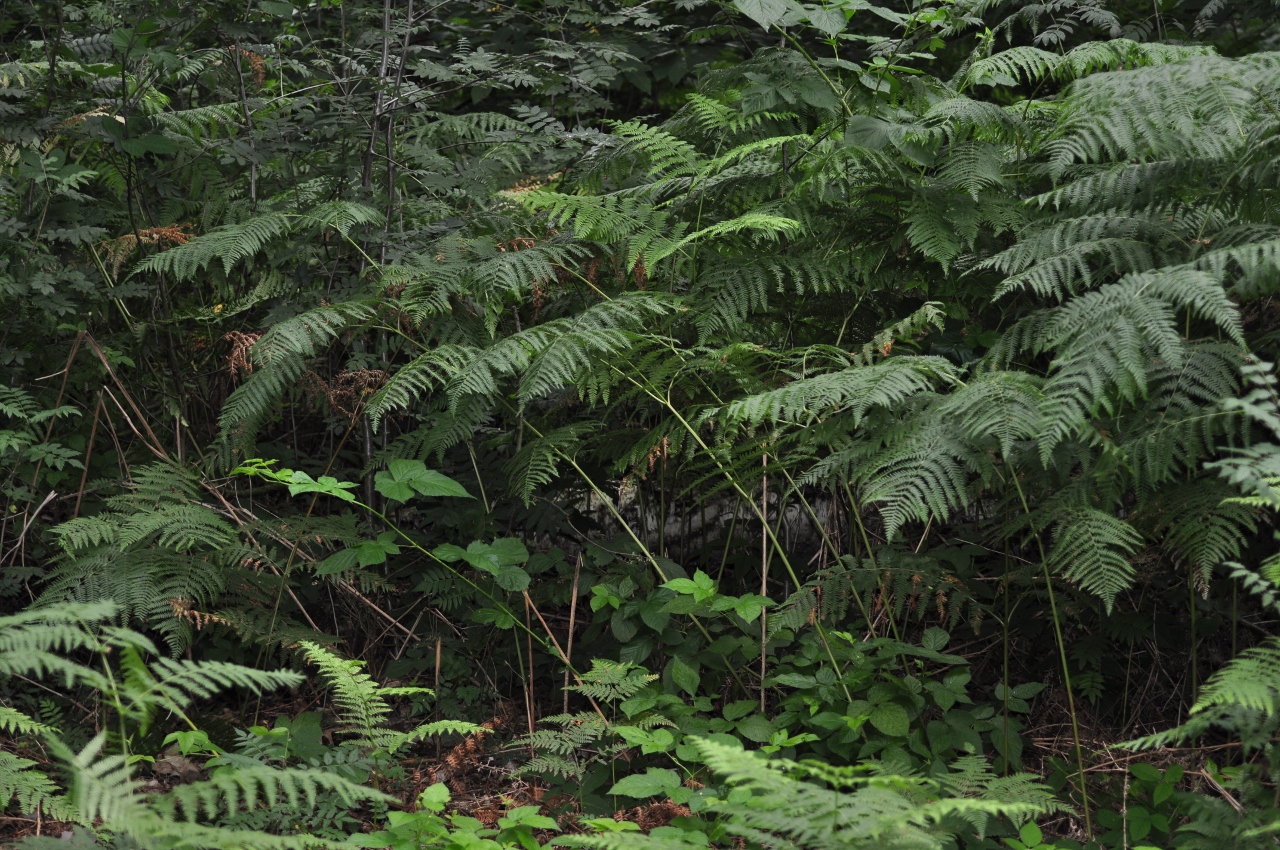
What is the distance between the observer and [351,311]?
8.83 feet

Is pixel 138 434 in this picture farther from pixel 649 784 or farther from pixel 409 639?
pixel 649 784

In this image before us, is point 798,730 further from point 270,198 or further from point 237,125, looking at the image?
point 237,125

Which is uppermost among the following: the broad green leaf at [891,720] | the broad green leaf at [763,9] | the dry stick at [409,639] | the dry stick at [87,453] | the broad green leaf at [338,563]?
the broad green leaf at [763,9]

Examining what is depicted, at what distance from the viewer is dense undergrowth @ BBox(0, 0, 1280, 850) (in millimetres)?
1990

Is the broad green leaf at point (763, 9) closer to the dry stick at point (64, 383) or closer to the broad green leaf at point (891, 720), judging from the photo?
the broad green leaf at point (891, 720)

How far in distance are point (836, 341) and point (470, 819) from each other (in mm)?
1609

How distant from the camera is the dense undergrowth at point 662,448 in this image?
78.4 inches

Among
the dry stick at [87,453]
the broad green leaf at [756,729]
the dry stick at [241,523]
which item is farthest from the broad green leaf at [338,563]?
the broad green leaf at [756,729]

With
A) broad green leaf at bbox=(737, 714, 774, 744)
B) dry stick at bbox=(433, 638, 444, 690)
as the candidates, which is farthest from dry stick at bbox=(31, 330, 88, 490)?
broad green leaf at bbox=(737, 714, 774, 744)

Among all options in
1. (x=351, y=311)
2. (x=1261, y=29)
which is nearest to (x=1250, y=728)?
(x=351, y=311)

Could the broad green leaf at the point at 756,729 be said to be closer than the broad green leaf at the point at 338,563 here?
Yes

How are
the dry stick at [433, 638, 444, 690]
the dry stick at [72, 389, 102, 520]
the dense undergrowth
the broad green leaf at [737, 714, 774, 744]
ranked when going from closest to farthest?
the dense undergrowth, the broad green leaf at [737, 714, 774, 744], the dry stick at [433, 638, 444, 690], the dry stick at [72, 389, 102, 520]

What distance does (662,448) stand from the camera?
2764 mm

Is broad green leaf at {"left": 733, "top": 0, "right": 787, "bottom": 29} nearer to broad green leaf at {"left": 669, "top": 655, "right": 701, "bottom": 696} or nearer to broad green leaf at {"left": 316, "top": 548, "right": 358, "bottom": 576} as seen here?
broad green leaf at {"left": 669, "top": 655, "right": 701, "bottom": 696}
